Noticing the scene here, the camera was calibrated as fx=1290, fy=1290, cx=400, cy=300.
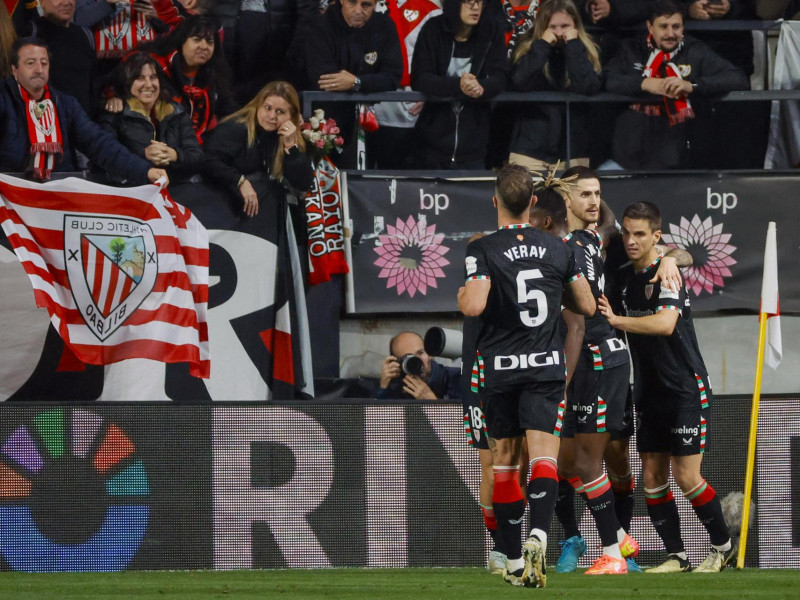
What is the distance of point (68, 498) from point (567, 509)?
125 inches

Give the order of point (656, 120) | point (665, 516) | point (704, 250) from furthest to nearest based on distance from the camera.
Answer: point (656, 120), point (704, 250), point (665, 516)

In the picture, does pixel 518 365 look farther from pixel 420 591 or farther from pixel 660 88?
pixel 660 88

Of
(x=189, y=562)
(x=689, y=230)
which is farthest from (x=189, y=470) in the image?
(x=689, y=230)

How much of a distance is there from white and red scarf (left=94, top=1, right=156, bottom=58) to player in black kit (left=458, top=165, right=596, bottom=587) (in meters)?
5.46

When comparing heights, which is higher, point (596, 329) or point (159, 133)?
point (159, 133)

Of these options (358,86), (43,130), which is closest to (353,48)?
(358,86)

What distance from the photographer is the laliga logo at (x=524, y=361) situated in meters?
6.37

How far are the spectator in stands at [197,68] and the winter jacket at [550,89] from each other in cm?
248

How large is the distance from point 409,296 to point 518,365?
4.41 metres

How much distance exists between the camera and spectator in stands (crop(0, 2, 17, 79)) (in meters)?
9.67

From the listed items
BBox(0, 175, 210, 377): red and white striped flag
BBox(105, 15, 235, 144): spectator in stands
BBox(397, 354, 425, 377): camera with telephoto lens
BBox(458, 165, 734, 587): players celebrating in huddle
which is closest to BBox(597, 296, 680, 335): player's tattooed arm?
BBox(458, 165, 734, 587): players celebrating in huddle

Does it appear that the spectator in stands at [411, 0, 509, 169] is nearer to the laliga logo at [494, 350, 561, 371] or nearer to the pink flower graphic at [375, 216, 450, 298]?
the pink flower graphic at [375, 216, 450, 298]

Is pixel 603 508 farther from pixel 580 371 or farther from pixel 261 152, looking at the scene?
pixel 261 152

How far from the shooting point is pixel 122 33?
10.9 meters
